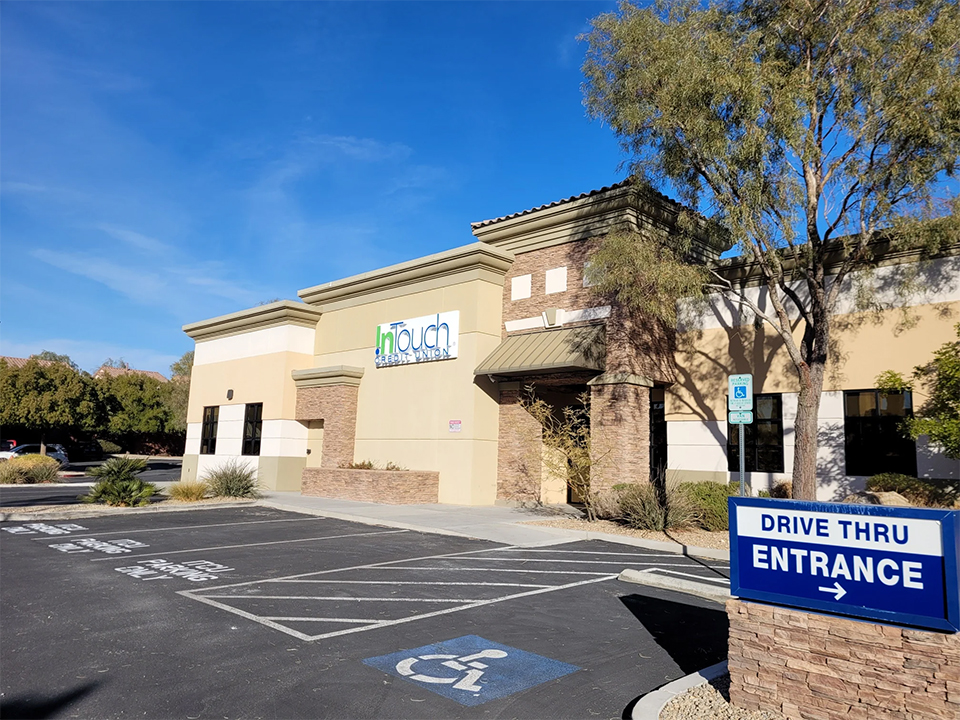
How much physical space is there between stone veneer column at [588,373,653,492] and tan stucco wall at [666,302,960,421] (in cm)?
171

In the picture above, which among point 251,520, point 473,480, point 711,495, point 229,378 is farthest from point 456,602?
point 229,378

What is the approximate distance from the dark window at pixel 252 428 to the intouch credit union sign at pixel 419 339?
688 cm

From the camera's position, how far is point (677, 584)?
9992 millimetres

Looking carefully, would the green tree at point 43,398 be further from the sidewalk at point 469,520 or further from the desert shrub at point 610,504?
the desert shrub at point 610,504

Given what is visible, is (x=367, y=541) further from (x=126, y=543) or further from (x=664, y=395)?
(x=664, y=395)

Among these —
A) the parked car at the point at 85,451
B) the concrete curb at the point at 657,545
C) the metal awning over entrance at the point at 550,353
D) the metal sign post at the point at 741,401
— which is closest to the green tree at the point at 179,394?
the parked car at the point at 85,451

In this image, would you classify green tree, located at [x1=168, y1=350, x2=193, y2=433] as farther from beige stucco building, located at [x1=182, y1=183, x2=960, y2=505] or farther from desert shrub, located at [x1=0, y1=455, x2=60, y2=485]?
beige stucco building, located at [x1=182, y1=183, x2=960, y2=505]

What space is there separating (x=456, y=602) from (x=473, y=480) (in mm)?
11767

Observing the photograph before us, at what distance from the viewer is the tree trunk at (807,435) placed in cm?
1402

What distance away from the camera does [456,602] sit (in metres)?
9.05

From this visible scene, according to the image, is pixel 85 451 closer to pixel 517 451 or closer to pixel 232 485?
pixel 232 485

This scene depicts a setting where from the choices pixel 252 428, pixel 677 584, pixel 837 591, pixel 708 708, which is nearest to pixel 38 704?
pixel 708 708

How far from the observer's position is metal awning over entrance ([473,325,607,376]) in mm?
18734

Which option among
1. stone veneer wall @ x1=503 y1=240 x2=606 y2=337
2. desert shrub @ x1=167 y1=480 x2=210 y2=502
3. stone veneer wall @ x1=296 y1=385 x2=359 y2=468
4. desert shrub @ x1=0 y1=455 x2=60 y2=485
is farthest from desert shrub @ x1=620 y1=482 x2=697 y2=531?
desert shrub @ x1=0 y1=455 x2=60 y2=485
